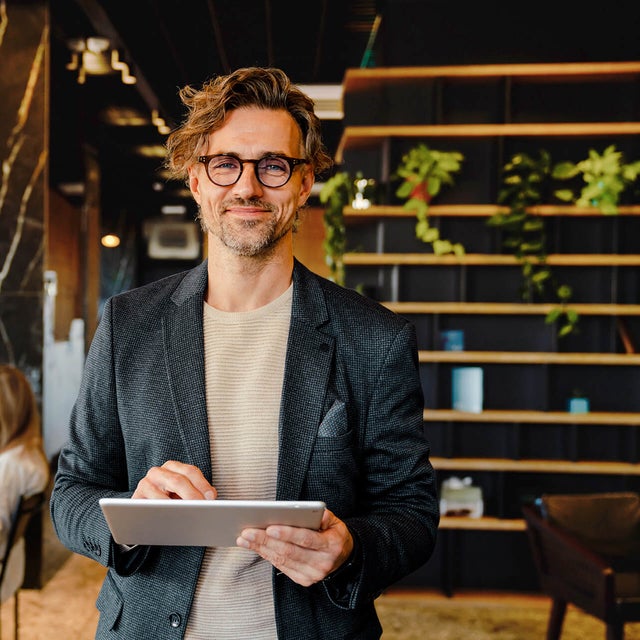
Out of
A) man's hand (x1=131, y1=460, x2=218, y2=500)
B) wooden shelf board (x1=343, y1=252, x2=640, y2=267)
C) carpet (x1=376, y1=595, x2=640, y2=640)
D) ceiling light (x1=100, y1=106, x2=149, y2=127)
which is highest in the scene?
ceiling light (x1=100, y1=106, x2=149, y2=127)

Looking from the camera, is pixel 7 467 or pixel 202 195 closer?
pixel 202 195

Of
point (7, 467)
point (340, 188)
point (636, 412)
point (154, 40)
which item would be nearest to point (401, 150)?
point (340, 188)

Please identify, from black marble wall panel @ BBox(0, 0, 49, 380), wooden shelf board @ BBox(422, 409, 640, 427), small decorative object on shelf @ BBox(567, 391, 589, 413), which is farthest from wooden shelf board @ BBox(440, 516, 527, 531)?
black marble wall panel @ BBox(0, 0, 49, 380)

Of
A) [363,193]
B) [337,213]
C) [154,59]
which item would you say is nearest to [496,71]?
[363,193]

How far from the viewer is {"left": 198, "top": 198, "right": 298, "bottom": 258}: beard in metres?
1.35

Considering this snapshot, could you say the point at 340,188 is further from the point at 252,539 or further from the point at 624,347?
the point at 252,539

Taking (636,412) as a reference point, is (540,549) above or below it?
below

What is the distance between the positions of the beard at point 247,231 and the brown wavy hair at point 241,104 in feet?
0.48

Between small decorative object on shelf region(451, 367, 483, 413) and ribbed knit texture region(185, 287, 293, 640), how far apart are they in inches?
114

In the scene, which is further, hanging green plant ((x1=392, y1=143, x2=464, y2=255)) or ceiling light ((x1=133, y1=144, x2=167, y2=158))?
ceiling light ((x1=133, y1=144, x2=167, y2=158))

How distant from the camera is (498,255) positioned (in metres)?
4.18

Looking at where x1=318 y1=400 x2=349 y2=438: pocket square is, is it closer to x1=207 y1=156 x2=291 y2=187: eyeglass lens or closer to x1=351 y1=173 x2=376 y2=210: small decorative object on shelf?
x1=207 y1=156 x2=291 y2=187: eyeglass lens

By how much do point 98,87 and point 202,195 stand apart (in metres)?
3.89

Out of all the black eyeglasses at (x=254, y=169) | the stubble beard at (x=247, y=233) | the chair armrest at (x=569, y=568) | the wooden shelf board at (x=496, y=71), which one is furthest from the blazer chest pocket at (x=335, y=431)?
the wooden shelf board at (x=496, y=71)
